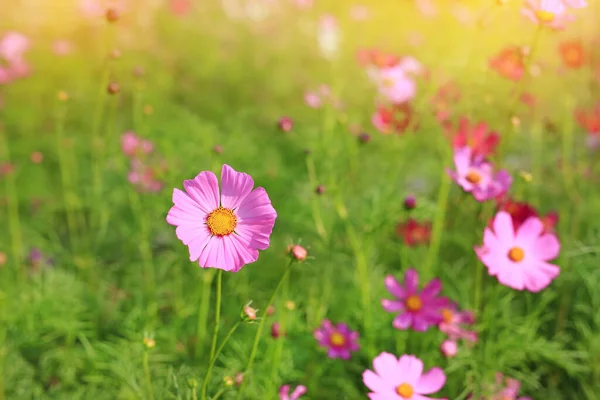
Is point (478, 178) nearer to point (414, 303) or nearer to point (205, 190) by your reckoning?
point (414, 303)

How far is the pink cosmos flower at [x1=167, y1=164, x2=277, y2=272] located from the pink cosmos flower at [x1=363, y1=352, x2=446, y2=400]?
0.34 m

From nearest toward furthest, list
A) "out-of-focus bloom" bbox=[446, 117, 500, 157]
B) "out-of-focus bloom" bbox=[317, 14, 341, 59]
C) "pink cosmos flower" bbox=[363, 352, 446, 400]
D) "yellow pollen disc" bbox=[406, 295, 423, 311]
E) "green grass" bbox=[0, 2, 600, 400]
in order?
"pink cosmos flower" bbox=[363, 352, 446, 400], "yellow pollen disc" bbox=[406, 295, 423, 311], "green grass" bbox=[0, 2, 600, 400], "out-of-focus bloom" bbox=[446, 117, 500, 157], "out-of-focus bloom" bbox=[317, 14, 341, 59]

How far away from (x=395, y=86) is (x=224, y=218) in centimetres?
129

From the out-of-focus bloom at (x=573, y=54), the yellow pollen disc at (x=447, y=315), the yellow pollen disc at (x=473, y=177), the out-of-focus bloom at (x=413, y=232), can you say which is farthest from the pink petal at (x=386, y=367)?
the out-of-focus bloom at (x=573, y=54)

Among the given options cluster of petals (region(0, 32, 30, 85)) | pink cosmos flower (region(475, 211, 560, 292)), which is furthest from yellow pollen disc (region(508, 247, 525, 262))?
cluster of petals (region(0, 32, 30, 85))

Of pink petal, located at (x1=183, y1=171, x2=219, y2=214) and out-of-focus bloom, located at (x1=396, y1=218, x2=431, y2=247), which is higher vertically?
out-of-focus bloom, located at (x1=396, y1=218, x2=431, y2=247)

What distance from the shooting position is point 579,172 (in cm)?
186

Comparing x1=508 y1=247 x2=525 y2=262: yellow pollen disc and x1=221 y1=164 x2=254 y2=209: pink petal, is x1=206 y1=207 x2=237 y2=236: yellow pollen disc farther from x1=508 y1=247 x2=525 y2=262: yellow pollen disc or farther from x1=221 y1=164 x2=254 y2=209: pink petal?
x1=508 y1=247 x2=525 y2=262: yellow pollen disc

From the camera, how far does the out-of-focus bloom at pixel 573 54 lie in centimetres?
179

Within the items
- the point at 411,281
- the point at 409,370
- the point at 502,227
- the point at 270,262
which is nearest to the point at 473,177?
the point at 502,227

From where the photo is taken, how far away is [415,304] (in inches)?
47.8

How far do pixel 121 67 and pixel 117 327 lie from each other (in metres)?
1.60

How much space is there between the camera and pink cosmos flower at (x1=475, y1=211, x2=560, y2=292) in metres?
1.03

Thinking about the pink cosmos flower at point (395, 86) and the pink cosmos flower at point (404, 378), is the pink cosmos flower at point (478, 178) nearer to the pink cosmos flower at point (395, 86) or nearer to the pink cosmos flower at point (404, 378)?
the pink cosmos flower at point (404, 378)
